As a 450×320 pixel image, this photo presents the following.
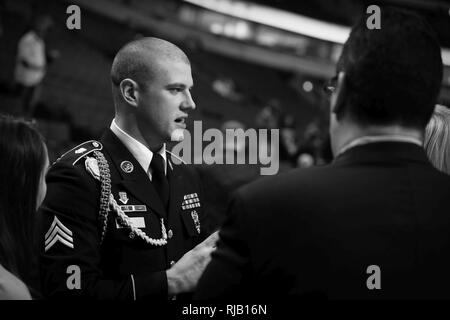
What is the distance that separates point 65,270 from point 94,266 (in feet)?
0.29

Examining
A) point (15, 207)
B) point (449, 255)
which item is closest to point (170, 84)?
point (15, 207)

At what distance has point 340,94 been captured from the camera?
1.13 m

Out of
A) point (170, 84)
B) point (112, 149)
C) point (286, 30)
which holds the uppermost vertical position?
point (286, 30)

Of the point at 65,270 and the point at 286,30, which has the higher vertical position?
the point at 286,30

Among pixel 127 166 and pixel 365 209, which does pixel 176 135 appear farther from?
pixel 365 209

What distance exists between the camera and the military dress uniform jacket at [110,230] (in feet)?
5.51

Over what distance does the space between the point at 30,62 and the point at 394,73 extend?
21.4 ft

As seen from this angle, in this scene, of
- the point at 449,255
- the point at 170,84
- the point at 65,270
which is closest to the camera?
the point at 449,255

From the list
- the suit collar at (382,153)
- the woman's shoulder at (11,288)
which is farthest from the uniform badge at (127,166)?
the suit collar at (382,153)

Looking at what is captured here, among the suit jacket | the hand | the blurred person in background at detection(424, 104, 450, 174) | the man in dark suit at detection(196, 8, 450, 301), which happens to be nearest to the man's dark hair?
the man in dark suit at detection(196, 8, 450, 301)

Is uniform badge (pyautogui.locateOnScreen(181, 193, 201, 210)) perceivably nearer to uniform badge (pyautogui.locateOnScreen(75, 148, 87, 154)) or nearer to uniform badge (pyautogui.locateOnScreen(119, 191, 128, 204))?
uniform badge (pyautogui.locateOnScreen(119, 191, 128, 204))

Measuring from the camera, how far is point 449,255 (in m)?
1.04

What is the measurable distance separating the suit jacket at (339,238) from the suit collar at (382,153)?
22 millimetres
